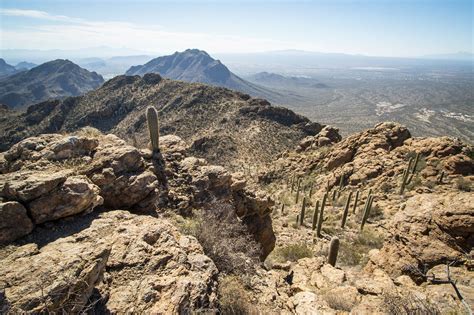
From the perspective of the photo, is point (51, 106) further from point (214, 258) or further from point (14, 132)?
point (214, 258)

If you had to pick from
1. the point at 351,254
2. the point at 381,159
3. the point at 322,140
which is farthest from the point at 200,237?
the point at 322,140

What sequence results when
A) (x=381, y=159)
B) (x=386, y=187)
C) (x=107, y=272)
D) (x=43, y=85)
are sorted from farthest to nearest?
(x=43, y=85)
(x=381, y=159)
(x=386, y=187)
(x=107, y=272)

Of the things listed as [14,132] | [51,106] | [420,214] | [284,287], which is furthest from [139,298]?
[51,106]

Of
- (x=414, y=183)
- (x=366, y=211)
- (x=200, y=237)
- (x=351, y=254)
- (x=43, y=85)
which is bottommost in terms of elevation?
(x=351, y=254)

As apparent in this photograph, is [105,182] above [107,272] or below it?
above

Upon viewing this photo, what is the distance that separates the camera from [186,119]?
1912 inches

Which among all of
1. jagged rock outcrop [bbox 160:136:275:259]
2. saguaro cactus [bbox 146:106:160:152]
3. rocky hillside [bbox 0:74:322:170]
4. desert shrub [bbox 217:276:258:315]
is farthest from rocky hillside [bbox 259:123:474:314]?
rocky hillside [bbox 0:74:322:170]

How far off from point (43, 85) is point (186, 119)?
152 metres

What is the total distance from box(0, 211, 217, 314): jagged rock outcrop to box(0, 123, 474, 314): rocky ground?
0.02 m

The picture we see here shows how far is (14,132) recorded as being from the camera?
50.1 metres

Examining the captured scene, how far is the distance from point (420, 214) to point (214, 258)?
21.6 ft

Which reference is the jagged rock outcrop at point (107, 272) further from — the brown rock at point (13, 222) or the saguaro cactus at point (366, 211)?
the saguaro cactus at point (366, 211)

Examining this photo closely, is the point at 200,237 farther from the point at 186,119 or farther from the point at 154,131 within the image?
the point at 186,119

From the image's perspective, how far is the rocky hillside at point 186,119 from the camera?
39.8 m
